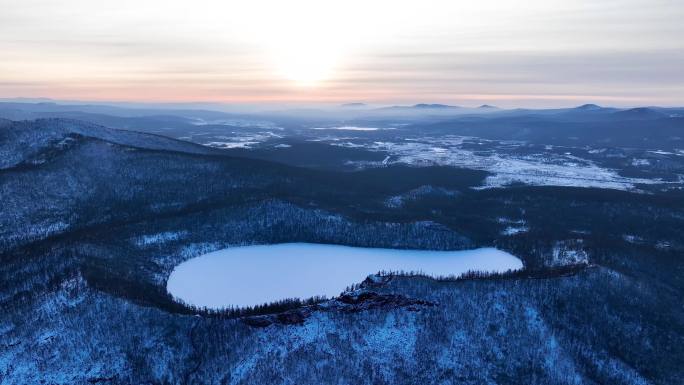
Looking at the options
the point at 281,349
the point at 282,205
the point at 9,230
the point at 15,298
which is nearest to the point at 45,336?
the point at 15,298

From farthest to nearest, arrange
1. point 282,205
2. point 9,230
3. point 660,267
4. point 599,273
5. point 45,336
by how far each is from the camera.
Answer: point 282,205 → point 9,230 → point 660,267 → point 599,273 → point 45,336

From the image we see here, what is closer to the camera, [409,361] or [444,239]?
[409,361]

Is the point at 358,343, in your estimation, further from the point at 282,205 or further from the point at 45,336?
the point at 282,205

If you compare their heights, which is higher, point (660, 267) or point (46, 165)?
point (46, 165)

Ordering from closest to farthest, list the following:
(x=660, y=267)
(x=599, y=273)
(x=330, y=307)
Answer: (x=330, y=307), (x=599, y=273), (x=660, y=267)

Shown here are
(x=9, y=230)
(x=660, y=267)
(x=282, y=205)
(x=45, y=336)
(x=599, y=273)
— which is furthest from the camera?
(x=282, y=205)

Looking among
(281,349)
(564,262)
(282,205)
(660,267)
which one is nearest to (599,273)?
(564,262)

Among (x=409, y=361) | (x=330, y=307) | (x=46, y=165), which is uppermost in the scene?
(x=46, y=165)

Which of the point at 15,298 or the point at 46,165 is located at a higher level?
the point at 46,165

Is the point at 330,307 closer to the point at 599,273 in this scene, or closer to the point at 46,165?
the point at 599,273
